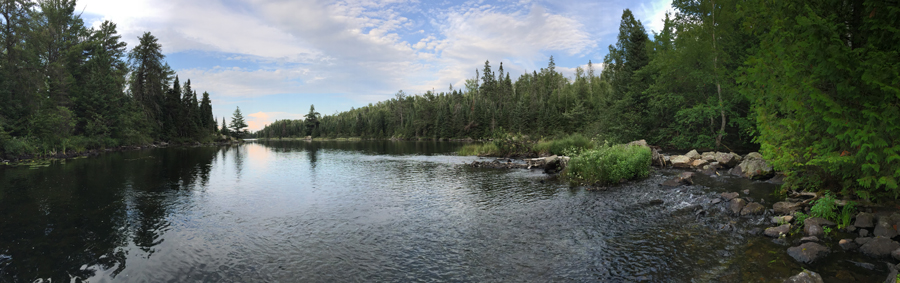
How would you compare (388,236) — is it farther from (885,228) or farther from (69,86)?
(69,86)

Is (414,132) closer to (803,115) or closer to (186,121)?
(186,121)

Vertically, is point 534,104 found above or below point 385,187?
above

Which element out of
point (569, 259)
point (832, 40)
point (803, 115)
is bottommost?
point (569, 259)

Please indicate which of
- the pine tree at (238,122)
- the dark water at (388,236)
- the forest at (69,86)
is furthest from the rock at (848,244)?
the pine tree at (238,122)

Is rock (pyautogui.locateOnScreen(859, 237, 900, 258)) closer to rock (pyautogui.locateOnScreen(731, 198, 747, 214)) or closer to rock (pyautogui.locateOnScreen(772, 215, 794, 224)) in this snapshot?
rock (pyautogui.locateOnScreen(772, 215, 794, 224))

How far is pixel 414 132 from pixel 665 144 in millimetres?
105537

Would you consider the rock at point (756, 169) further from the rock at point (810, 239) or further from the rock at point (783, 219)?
the rock at point (810, 239)

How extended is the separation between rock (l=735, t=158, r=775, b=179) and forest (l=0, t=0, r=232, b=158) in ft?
202

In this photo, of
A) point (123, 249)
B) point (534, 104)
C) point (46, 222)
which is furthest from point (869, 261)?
point (534, 104)

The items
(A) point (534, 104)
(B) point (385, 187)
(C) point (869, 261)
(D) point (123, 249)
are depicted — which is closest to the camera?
(C) point (869, 261)

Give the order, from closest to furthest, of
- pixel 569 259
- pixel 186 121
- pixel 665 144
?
pixel 569 259 → pixel 665 144 → pixel 186 121

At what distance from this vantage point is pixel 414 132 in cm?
13888

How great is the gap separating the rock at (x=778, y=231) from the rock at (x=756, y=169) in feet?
34.9

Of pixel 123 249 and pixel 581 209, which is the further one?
pixel 581 209
